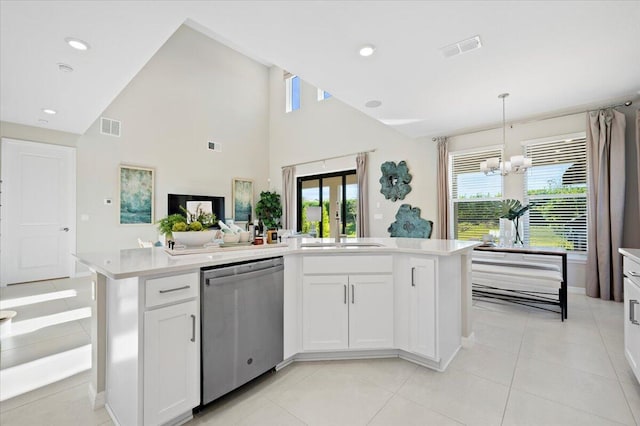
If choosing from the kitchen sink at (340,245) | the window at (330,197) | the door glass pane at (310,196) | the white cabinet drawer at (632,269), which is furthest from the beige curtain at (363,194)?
the white cabinet drawer at (632,269)

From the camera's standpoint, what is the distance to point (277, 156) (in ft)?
27.3

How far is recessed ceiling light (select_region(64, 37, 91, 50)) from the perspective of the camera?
2408 mm

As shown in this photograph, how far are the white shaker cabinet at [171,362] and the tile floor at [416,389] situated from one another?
0.21 m

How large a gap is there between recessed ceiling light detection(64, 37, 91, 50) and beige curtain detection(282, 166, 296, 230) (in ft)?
18.1

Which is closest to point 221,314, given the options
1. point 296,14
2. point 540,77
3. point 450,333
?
point 450,333

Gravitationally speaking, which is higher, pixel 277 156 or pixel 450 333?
pixel 277 156

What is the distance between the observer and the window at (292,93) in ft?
26.7

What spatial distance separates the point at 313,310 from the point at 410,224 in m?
4.07

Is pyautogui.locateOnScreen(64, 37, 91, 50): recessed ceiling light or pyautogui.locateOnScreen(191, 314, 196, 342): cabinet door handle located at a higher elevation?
pyautogui.locateOnScreen(64, 37, 91, 50): recessed ceiling light

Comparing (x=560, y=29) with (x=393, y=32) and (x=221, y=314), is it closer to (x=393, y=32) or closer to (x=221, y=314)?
(x=393, y=32)

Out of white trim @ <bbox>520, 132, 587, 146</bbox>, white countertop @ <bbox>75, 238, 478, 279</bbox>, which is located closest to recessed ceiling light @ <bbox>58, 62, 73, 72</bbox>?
white countertop @ <bbox>75, 238, 478, 279</bbox>

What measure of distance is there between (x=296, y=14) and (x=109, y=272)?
7.18 ft

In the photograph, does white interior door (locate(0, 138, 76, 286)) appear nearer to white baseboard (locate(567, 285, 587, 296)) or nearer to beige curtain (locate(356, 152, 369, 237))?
beige curtain (locate(356, 152, 369, 237))

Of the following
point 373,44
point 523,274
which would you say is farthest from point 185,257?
point 523,274
